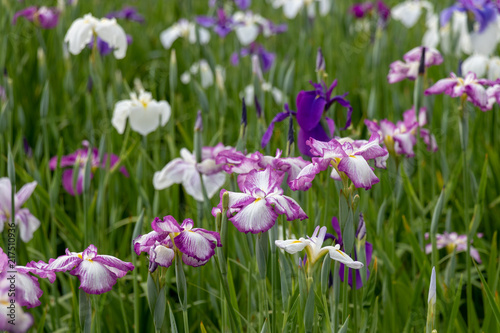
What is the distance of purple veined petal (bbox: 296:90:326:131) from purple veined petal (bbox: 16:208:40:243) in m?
0.90

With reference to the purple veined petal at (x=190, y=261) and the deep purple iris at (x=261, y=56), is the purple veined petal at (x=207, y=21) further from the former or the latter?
the purple veined petal at (x=190, y=261)

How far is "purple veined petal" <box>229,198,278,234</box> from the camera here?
972 millimetres

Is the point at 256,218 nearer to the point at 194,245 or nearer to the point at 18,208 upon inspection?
the point at 194,245

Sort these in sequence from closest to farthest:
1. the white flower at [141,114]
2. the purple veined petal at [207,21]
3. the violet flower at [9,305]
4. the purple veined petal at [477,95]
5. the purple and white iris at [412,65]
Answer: the violet flower at [9,305]
the purple veined petal at [477,95]
the purple and white iris at [412,65]
the white flower at [141,114]
the purple veined petal at [207,21]

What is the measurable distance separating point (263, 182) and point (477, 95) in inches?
29.9

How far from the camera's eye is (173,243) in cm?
102

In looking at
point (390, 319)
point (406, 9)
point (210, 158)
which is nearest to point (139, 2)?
point (406, 9)

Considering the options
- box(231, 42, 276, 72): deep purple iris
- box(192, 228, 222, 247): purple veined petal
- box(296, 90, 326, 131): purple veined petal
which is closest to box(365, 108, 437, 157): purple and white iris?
box(296, 90, 326, 131): purple veined petal

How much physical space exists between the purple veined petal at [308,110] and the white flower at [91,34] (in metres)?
0.99

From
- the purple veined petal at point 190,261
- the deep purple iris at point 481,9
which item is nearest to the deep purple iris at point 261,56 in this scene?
the deep purple iris at point 481,9

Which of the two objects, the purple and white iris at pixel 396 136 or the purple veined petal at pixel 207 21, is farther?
the purple veined petal at pixel 207 21

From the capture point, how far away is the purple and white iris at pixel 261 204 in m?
0.98

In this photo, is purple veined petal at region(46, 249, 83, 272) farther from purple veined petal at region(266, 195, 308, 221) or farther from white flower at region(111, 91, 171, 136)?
white flower at region(111, 91, 171, 136)

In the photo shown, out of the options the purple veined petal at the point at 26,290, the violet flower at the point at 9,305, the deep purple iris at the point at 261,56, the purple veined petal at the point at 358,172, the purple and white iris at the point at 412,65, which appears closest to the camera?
the violet flower at the point at 9,305
